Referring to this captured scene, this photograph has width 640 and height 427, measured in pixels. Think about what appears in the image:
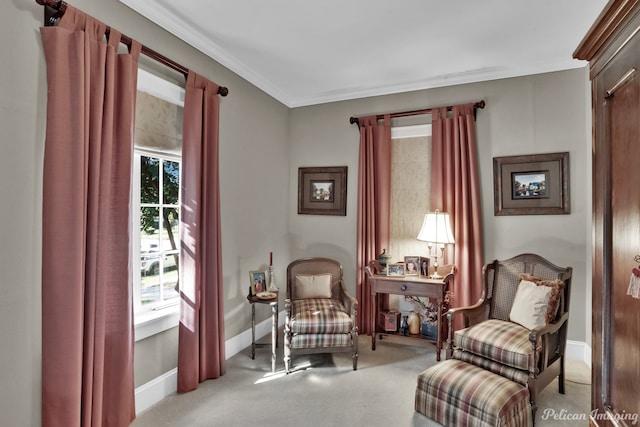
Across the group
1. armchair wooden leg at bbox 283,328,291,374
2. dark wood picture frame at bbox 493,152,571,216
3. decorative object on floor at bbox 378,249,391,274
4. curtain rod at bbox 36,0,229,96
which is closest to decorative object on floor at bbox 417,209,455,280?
decorative object on floor at bbox 378,249,391,274

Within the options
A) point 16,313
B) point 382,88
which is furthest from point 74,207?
point 382,88

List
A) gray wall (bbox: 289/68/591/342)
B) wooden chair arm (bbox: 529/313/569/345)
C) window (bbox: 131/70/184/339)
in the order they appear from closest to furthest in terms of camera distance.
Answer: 1. wooden chair arm (bbox: 529/313/569/345)
2. window (bbox: 131/70/184/339)
3. gray wall (bbox: 289/68/591/342)

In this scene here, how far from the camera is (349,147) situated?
418 centimetres

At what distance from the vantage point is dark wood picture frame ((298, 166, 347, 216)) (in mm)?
4211

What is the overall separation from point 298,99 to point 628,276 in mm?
3884

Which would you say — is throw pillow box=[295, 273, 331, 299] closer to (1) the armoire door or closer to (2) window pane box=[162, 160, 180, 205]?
(2) window pane box=[162, 160, 180, 205]

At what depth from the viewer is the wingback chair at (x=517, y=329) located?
2295 millimetres

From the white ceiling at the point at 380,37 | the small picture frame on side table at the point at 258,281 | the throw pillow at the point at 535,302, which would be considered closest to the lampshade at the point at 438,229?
the throw pillow at the point at 535,302

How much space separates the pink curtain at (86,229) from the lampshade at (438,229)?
8.50 ft

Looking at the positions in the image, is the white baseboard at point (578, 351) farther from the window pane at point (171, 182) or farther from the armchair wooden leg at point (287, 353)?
the window pane at point (171, 182)

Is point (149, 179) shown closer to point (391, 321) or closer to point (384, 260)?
point (384, 260)

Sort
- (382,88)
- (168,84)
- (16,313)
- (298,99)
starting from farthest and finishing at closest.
→ (298,99), (382,88), (168,84), (16,313)

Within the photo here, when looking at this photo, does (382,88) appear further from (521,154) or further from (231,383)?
(231,383)

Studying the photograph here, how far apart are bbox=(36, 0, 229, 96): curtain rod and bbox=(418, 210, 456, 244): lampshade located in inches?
89.2
